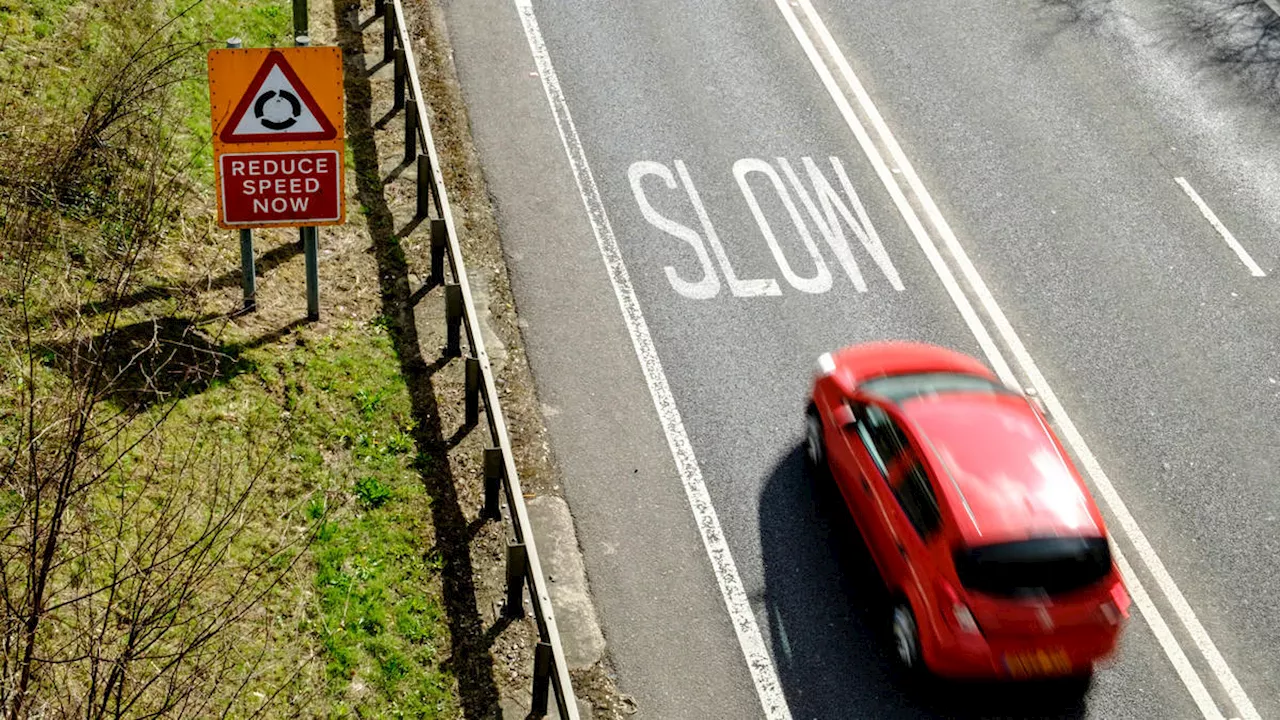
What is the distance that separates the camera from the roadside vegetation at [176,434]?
845 centimetres

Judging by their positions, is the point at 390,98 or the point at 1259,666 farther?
the point at 390,98

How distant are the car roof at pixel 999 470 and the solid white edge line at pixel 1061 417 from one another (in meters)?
1.63

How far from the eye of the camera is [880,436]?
10273 mm

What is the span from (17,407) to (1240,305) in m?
11.7

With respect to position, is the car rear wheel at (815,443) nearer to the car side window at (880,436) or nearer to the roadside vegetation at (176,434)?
the car side window at (880,436)

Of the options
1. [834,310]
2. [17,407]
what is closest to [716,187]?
[834,310]

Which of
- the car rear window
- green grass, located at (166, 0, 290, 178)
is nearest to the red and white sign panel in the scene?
green grass, located at (166, 0, 290, 178)

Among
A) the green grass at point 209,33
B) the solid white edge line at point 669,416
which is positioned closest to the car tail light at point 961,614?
the solid white edge line at point 669,416

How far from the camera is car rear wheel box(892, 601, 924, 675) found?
958 centimetres

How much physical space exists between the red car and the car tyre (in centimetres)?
1

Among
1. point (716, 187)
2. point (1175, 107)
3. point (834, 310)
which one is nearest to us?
point (834, 310)

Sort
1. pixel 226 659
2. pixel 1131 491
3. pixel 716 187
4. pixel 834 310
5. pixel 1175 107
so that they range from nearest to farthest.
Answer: pixel 226 659 → pixel 1131 491 → pixel 834 310 → pixel 716 187 → pixel 1175 107

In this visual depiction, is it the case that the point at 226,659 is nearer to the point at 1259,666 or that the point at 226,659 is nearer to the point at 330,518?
the point at 330,518

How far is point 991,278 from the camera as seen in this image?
13531 millimetres
